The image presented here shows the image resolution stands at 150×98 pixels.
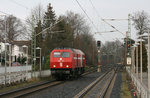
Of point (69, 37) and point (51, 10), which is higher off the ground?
point (51, 10)

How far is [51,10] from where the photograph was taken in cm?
5844

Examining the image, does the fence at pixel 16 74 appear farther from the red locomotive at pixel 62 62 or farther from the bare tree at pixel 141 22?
the bare tree at pixel 141 22

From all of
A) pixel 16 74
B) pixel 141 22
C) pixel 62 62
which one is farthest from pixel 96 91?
pixel 141 22

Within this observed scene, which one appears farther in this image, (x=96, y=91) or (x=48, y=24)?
(x=48, y=24)

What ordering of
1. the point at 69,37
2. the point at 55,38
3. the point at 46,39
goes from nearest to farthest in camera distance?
the point at 46,39 → the point at 55,38 → the point at 69,37

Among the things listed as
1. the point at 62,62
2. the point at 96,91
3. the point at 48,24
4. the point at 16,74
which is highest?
the point at 48,24

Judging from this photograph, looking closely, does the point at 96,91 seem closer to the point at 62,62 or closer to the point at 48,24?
the point at 62,62

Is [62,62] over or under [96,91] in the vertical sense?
over

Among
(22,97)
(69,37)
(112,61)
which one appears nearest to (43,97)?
(22,97)

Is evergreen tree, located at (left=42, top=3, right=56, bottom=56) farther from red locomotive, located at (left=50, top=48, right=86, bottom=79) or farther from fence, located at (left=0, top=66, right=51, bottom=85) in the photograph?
red locomotive, located at (left=50, top=48, right=86, bottom=79)

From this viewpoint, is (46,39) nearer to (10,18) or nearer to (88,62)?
(10,18)

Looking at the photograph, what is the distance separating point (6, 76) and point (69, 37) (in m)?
35.6

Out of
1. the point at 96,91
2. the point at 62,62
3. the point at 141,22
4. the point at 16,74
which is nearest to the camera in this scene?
the point at 96,91

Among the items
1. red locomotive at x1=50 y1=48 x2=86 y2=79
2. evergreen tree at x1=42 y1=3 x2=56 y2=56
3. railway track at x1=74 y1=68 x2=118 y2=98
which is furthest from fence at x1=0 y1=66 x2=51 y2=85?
evergreen tree at x1=42 y1=3 x2=56 y2=56
